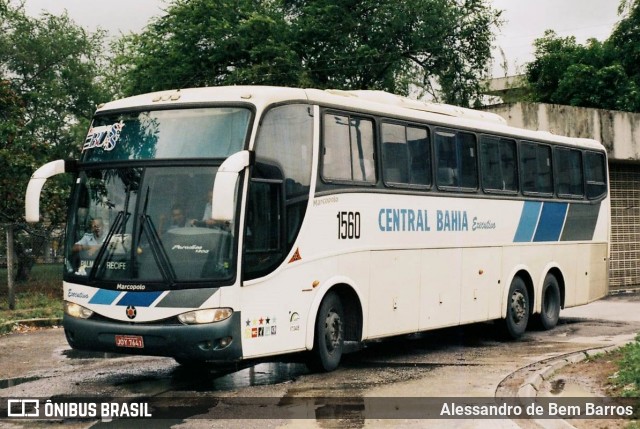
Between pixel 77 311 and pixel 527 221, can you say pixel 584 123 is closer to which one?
pixel 527 221

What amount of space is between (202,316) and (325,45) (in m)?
30.2

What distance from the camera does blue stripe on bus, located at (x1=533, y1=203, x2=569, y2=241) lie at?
1765cm

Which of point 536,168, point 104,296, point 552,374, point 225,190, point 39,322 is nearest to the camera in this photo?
point 225,190

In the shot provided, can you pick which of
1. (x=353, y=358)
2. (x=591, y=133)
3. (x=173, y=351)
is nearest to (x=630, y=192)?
(x=591, y=133)

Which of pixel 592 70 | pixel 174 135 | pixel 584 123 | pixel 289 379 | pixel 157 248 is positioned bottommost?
pixel 289 379

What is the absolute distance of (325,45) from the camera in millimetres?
39750

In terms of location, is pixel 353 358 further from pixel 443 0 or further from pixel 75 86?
pixel 75 86

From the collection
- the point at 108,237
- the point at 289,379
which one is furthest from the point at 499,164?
the point at 108,237

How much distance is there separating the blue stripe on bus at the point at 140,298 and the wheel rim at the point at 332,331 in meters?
2.48

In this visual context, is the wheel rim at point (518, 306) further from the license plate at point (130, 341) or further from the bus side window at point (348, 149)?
the license plate at point (130, 341)

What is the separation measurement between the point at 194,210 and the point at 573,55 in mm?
Answer: 38615

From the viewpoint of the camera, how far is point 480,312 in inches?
622

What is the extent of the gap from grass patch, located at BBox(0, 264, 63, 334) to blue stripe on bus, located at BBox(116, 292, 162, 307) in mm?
7705

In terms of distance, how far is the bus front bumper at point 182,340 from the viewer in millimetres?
10609
